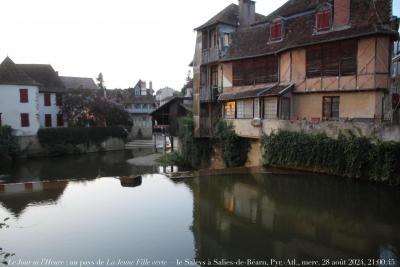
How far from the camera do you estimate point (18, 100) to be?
35.2m

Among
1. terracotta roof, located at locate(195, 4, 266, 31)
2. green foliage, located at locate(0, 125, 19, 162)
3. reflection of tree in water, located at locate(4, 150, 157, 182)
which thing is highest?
terracotta roof, located at locate(195, 4, 266, 31)

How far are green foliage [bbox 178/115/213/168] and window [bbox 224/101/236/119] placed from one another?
8.79ft

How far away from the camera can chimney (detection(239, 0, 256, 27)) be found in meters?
25.4

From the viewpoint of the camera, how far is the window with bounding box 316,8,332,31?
1853cm

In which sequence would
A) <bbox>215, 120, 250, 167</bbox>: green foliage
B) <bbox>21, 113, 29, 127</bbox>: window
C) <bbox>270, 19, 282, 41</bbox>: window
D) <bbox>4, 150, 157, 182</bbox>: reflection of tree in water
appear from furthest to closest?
<bbox>21, 113, 29, 127</bbox>: window
<bbox>4, 150, 157, 182</bbox>: reflection of tree in water
<bbox>215, 120, 250, 167</bbox>: green foliage
<bbox>270, 19, 282, 41</bbox>: window

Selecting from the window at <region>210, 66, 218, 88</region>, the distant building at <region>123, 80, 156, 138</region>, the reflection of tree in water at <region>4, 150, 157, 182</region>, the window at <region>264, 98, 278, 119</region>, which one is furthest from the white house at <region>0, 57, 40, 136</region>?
the window at <region>264, 98, 278, 119</region>

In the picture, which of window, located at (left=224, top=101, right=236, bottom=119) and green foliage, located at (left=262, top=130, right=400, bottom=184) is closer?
green foliage, located at (left=262, top=130, right=400, bottom=184)

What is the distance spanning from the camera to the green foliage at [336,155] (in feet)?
45.5

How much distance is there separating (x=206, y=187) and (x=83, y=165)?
63.2ft

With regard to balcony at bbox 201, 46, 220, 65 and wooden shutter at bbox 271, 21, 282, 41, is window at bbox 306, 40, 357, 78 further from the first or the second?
balcony at bbox 201, 46, 220, 65

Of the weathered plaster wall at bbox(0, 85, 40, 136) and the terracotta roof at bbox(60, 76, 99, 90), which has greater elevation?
the terracotta roof at bbox(60, 76, 99, 90)

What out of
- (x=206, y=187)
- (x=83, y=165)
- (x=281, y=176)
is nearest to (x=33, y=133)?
(x=83, y=165)

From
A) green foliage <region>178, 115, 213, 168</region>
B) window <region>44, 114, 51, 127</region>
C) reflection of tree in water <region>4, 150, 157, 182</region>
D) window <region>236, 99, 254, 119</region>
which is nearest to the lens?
window <region>236, 99, 254, 119</region>

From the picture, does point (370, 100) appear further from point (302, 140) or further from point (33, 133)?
point (33, 133)
